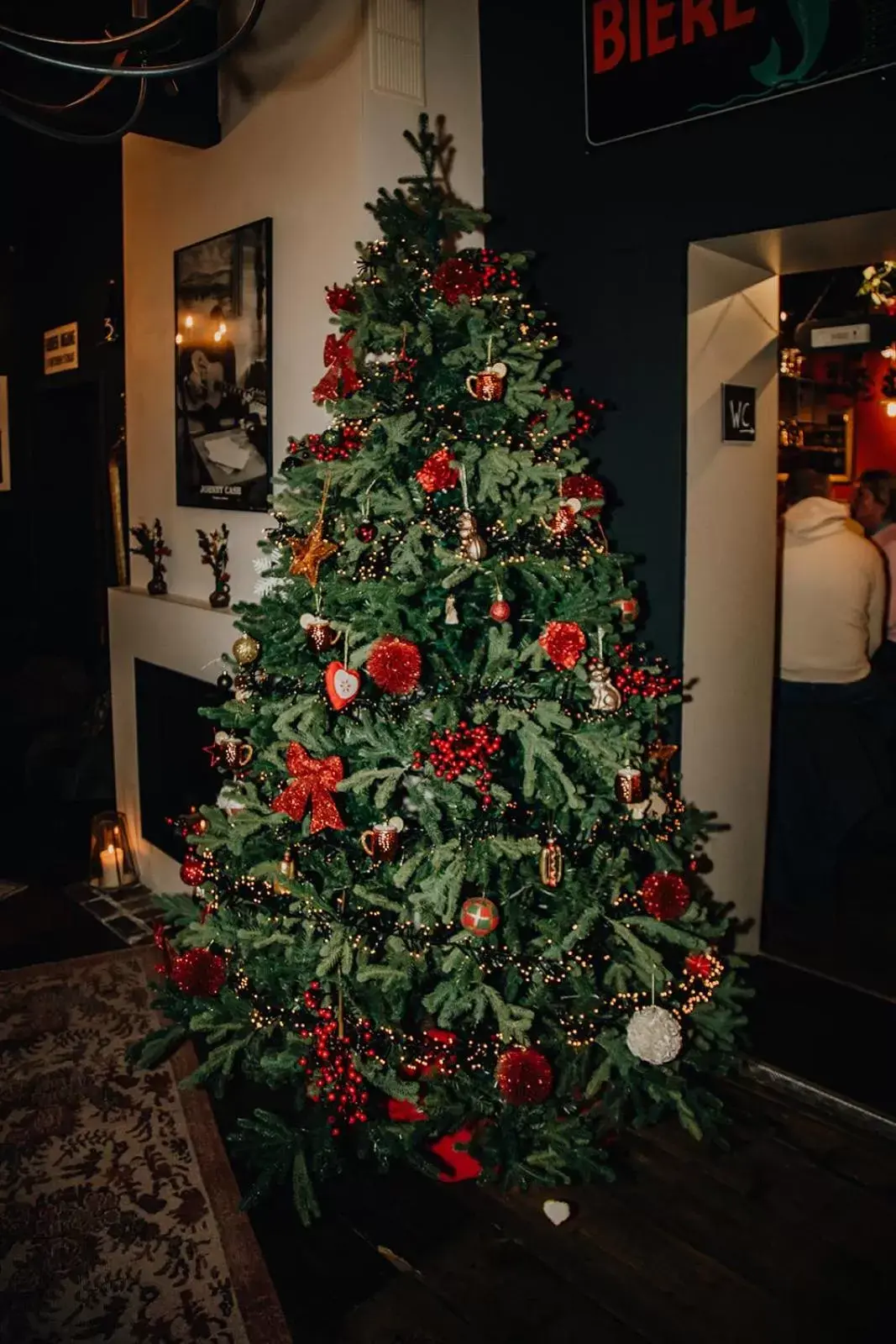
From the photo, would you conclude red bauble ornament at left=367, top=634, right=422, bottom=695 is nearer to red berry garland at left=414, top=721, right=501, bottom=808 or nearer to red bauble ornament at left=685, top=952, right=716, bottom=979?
red berry garland at left=414, top=721, right=501, bottom=808

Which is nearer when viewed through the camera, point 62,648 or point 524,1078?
point 524,1078

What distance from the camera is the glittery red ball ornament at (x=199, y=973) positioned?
9.71ft

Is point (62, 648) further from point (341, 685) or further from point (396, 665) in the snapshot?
point (396, 665)

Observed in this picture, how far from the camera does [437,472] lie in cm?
271

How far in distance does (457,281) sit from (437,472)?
538 mm

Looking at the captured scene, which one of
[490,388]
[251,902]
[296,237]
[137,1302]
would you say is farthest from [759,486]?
[137,1302]

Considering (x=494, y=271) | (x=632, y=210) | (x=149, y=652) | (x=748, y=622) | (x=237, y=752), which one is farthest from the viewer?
(x=149, y=652)

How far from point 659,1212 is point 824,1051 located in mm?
917

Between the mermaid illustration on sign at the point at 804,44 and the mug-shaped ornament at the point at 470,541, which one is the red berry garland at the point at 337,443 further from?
the mermaid illustration on sign at the point at 804,44

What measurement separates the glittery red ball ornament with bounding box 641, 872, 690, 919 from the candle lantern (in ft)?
9.42

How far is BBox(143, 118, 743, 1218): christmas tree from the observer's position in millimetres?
2682

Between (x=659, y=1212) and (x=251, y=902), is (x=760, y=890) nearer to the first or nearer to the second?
(x=659, y=1212)

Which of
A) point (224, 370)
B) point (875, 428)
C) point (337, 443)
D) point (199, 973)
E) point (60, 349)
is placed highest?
point (60, 349)

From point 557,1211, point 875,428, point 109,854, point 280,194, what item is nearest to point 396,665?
point 557,1211
